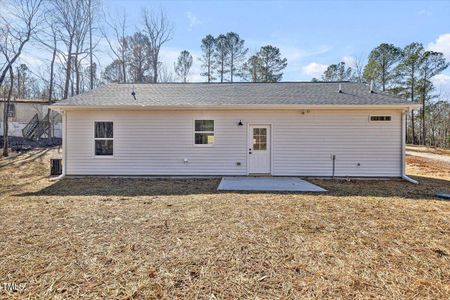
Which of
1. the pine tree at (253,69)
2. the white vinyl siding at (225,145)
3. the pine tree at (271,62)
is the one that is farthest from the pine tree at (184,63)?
the white vinyl siding at (225,145)

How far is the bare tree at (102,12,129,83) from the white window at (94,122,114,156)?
53.8ft

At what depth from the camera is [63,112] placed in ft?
30.4

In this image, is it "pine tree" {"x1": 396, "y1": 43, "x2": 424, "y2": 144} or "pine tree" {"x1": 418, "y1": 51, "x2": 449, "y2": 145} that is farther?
"pine tree" {"x1": 396, "y1": 43, "x2": 424, "y2": 144}

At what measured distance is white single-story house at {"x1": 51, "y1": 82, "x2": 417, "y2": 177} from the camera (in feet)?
30.0

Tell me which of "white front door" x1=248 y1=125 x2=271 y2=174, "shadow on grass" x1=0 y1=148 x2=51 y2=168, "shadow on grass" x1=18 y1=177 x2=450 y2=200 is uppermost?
"white front door" x1=248 y1=125 x2=271 y2=174

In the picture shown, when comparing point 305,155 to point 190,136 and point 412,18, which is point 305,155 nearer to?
point 190,136

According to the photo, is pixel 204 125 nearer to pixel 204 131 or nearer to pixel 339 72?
pixel 204 131

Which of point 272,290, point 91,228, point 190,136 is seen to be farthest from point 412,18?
point 91,228

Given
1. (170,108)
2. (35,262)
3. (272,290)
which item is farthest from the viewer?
(170,108)

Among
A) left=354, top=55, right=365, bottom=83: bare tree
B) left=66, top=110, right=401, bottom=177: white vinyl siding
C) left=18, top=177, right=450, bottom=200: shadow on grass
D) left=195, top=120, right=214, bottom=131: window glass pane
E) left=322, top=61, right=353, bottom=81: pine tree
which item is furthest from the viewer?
left=322, top=61, right=353, bottom=81: pine tree

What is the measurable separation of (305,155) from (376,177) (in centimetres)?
268

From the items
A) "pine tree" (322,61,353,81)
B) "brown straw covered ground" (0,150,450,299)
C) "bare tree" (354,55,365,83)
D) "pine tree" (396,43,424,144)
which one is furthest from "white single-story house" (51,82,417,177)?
"pine tree" (322,61,353,81)

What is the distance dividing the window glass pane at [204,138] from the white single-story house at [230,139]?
0.04 meters

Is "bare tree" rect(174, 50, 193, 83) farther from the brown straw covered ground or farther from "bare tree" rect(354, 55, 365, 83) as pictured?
the brown straw covered ground
